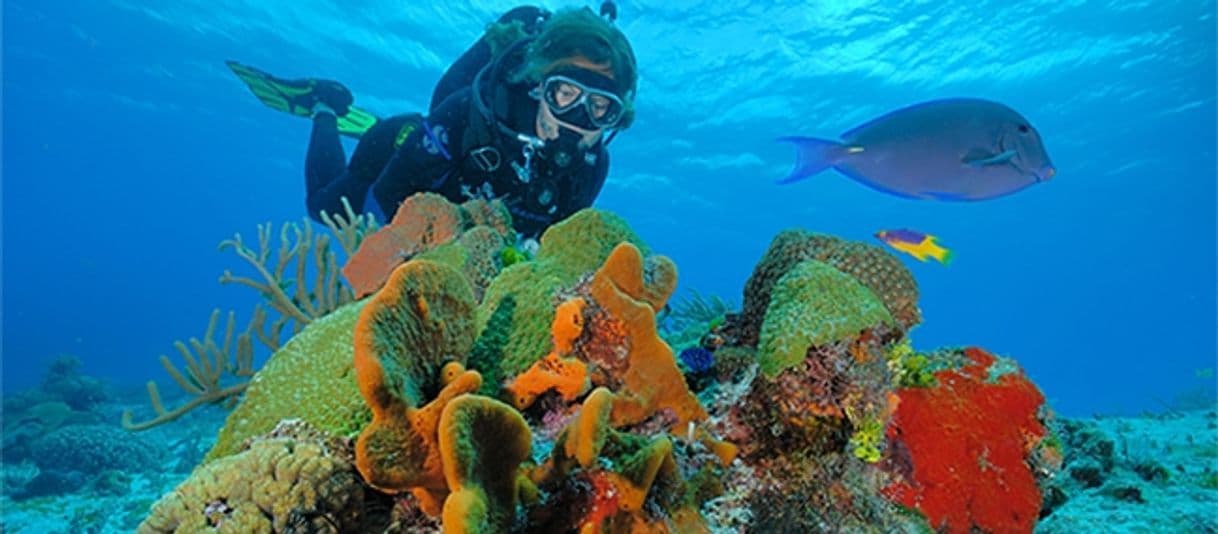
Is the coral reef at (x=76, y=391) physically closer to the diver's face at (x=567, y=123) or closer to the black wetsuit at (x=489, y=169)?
the black wetsuit at (x=489, y=169)

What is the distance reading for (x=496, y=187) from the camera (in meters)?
5.45

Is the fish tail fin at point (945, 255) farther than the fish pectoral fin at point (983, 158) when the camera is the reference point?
Yes

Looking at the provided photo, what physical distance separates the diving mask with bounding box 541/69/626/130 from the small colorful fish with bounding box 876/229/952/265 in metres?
2.41

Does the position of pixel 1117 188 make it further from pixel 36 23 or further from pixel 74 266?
pixel 74 266

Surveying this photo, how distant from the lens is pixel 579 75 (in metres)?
4.89

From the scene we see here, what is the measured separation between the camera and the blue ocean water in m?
20.5

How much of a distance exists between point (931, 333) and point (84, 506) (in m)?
127

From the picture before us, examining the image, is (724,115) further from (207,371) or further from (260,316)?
(207,371)

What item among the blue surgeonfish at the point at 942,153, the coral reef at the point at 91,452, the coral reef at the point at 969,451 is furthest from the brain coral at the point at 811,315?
the coral reef at the point at 91,452

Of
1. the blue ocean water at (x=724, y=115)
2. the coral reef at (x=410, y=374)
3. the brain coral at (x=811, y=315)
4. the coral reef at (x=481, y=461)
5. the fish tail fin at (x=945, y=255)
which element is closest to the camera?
the coral reef at (x=481, y=461)

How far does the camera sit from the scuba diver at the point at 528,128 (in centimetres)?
496

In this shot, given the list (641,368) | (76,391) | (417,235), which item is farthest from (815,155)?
(76,391)

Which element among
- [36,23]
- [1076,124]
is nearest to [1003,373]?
[1076,124]

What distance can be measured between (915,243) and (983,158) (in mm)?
1214
